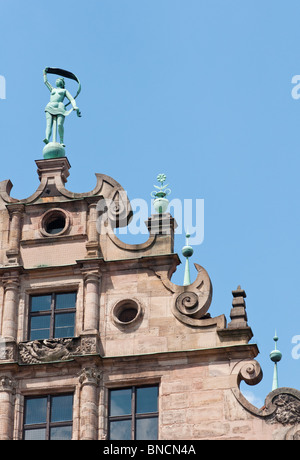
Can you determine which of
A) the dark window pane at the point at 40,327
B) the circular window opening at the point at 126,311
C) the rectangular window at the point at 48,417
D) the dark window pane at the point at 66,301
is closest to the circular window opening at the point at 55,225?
the dark window pane at the point at 66,301

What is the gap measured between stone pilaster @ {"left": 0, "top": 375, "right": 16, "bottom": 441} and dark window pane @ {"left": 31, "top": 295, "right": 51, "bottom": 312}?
1.95 metres

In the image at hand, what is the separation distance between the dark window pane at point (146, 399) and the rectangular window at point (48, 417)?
4.70 ft

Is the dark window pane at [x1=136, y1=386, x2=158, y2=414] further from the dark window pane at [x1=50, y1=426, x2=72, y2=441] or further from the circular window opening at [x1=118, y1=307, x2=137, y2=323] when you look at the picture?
the circular window opening at [x1=118, y1=307, x2=137, y2=323]

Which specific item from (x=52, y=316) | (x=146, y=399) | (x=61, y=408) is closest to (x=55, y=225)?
(x=52, y=316)

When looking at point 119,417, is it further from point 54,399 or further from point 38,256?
point 38,256

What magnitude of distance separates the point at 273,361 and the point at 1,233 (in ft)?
23.1

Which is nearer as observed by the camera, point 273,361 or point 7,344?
point 7,344

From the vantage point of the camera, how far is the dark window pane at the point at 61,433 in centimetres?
3405

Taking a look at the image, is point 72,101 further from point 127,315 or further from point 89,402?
point 89,402

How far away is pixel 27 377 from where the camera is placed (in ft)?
114

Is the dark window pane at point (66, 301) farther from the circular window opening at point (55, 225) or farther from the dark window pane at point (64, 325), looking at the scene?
the circular window opening at point (55, 225)

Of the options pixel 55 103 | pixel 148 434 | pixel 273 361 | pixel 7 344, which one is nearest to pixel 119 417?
pixel 148 434
